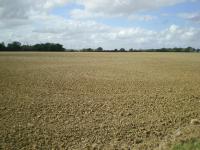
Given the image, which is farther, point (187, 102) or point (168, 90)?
point (168, 90)

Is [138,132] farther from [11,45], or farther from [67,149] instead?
[11,45]

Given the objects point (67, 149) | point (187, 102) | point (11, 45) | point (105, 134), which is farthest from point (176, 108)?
point (11, 45)

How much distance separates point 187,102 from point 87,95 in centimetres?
Result: 462

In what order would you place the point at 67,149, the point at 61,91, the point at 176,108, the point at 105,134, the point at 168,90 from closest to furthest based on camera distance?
the point at 67,149, the point at 105,134, the point at 176,108, the point at 61,91, the point at 168,90

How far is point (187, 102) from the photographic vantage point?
11641mm

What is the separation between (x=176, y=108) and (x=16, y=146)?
6.48m

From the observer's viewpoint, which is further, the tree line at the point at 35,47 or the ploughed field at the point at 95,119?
the tree line at the point at 35,47

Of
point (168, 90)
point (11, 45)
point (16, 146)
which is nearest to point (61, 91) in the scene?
point (168, 90)

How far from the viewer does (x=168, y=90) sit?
48.2ft

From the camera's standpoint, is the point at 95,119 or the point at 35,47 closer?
the point at 95,119

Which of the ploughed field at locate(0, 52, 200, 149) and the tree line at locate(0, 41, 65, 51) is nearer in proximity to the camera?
the ploughed field at locate(0, 52, 200, 149)

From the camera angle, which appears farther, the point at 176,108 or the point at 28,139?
the point at 176,108

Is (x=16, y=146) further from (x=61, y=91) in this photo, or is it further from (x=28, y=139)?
(x=61, y=91)

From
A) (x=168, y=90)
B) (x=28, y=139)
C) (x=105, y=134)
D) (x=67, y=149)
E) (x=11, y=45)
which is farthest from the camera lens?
(x=11, y=45)
